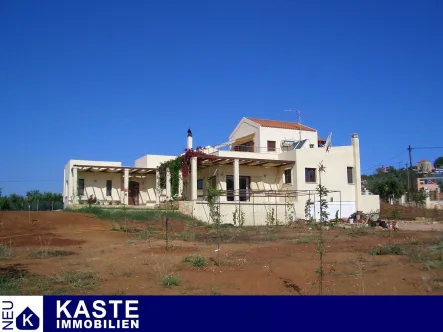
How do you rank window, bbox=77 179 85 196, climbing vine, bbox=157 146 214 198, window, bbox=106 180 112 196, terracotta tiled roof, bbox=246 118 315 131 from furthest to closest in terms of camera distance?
terracotta tiled roof, bbox=246 118 315 131 < window, bbox=106 180 112 196 < window, bbox=77 179 85 196 < climbing vine, bbox=157 146 214 198

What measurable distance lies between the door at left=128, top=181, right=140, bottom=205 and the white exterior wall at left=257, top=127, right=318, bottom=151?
11590mm

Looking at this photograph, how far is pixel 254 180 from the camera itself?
110 ft

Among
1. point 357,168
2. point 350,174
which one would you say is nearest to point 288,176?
point 350,174

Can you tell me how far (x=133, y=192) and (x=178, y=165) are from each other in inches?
276

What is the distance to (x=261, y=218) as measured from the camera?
29016 mm

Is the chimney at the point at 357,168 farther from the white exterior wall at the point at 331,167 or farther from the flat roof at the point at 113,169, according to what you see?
the flat roof at the point at 113,169

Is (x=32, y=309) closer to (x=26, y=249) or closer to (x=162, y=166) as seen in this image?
(x=26, y=249)

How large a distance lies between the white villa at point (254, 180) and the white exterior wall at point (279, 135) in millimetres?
87

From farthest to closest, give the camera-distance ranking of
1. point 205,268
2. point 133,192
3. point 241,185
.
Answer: point 133,192
point 241,185
point 205,268

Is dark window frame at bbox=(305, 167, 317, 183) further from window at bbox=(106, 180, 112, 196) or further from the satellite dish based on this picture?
window at bbox=(106, 180, 112, 196)

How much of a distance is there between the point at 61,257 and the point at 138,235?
6296mm

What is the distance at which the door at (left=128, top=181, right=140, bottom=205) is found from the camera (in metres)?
35.6

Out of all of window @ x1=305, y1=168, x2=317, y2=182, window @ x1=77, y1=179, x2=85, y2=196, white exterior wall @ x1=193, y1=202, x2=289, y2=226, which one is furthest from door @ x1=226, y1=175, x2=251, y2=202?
window @ x1=77, y1=179, x2=85, y2=196

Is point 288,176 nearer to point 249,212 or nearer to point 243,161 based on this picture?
point 243,161
